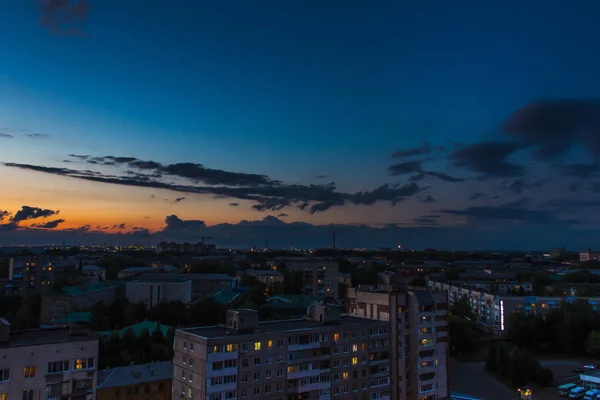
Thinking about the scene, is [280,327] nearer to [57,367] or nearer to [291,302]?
[57,367]

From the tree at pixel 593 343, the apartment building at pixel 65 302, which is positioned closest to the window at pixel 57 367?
the apartment building at pixel 65 302

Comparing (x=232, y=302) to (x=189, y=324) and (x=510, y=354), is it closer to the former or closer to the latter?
(x=189, y=324)

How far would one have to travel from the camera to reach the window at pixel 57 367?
13.8 meters

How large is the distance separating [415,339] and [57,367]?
1399 centimetres

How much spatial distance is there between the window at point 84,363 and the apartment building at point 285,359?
127 inches

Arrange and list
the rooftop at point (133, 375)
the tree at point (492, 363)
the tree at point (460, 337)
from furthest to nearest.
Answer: the tree at point (460, 337) < the tree at point (492, 363) < the rooftop at point (133, 375)

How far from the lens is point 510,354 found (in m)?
30.8

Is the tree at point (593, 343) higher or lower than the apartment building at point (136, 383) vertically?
lower

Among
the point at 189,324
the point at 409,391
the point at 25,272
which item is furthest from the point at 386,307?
the point at 25,272

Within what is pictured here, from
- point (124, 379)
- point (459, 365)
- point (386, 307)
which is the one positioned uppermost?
point (386, 307)

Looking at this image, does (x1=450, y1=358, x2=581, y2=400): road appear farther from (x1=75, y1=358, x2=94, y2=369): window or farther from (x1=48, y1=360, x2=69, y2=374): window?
(x1=48, y1=360, x2=69, y2=374): window

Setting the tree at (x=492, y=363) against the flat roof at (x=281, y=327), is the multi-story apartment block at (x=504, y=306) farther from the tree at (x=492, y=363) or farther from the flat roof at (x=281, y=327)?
the flat roof at (x=281, y=327)

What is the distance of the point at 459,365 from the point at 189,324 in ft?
65.1

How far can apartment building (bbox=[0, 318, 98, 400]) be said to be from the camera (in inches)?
519
